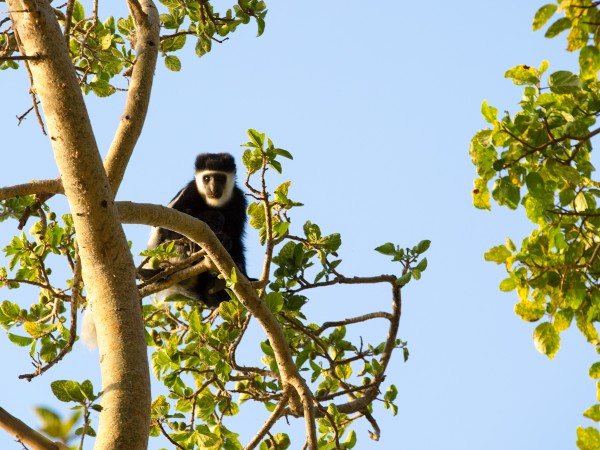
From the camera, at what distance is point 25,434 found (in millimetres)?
896

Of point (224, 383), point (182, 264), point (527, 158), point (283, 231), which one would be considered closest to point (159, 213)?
point (182, 264)

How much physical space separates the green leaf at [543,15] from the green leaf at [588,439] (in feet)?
3.07

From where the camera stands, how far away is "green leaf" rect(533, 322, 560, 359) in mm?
1934

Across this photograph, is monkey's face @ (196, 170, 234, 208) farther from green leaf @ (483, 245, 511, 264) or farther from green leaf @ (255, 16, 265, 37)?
green leaf @ (483, 245, 511, 264)

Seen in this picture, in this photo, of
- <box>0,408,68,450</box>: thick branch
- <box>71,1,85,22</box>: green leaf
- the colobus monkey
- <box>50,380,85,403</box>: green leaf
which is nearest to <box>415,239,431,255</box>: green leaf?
<box>50,380,85,403</box>: green leaf

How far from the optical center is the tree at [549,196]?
199cm

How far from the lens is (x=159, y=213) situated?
91.4 inches

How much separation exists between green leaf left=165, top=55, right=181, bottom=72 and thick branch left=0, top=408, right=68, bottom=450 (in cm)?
296

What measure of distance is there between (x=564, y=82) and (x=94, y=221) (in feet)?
3.96

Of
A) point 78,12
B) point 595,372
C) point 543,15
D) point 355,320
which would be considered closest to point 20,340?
point 355,320

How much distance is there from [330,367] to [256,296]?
2.61ft

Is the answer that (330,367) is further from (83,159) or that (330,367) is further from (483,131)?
(83,159)

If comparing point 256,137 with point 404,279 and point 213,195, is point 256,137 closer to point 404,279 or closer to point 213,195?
point 404,279

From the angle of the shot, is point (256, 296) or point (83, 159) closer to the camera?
point (83, 159)
